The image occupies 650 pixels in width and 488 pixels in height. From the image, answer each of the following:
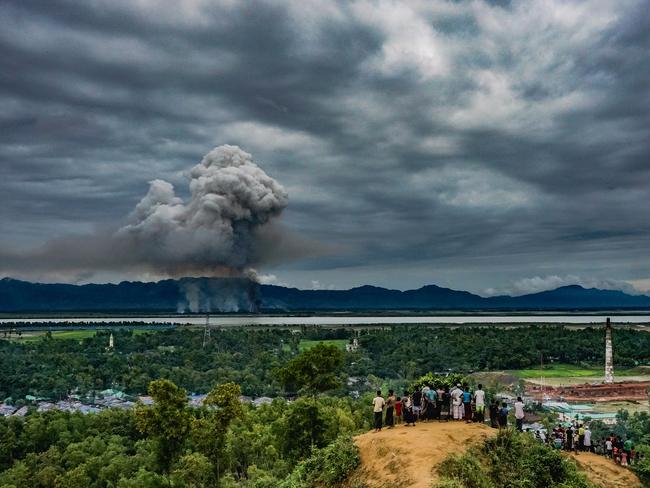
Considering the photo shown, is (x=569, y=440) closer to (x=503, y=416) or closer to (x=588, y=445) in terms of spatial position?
(x=588, y=445)

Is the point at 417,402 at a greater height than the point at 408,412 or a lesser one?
greater

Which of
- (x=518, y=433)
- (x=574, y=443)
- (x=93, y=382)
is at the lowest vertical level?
(x=93, y=382)

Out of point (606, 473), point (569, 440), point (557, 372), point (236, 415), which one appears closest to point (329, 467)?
point (606, 473)

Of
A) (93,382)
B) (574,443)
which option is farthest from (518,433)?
(93,382)

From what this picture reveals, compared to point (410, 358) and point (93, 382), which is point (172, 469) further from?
point (410, 358)

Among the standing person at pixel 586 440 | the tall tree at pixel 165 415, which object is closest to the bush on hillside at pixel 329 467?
the standing person at pixel 586 440

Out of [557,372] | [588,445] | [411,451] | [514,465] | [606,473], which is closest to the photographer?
[411,451]
